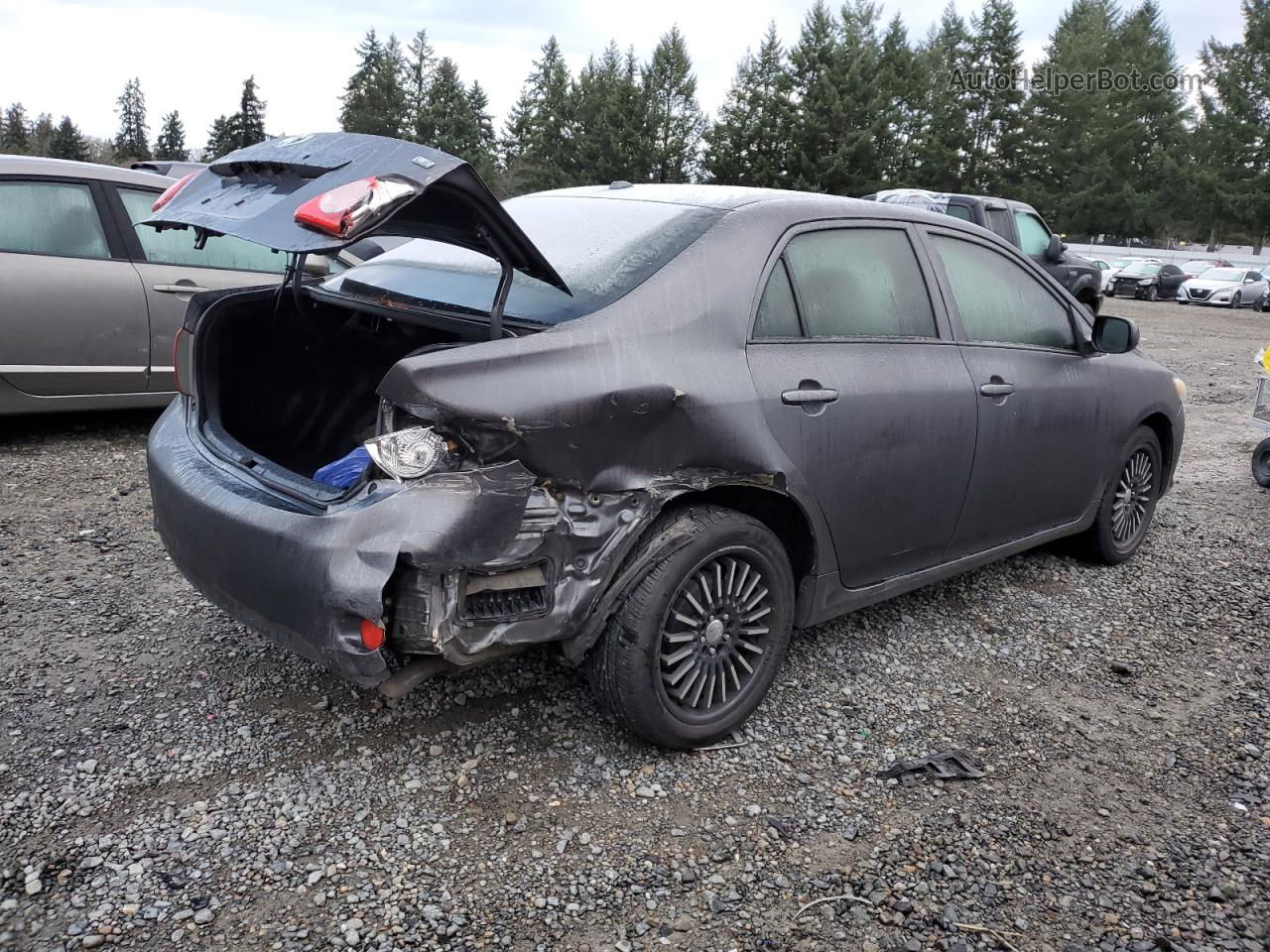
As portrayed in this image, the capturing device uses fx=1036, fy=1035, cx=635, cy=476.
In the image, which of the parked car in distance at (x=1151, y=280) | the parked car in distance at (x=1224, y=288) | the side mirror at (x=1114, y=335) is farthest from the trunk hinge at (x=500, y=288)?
the parked car in distance at (x=1151, y=280)

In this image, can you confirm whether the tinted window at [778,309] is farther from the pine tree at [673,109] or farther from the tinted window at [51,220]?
the pine tree at [673,109]

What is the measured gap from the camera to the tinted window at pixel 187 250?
6188mm

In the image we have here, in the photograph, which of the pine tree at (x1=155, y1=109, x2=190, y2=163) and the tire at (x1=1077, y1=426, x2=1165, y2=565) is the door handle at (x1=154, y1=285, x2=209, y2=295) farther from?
the pine tree at (x1=155, y1=109, x2=190, y2=163)

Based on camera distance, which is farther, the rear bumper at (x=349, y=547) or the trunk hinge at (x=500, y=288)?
the trunk hinge at (x=500, y=288)

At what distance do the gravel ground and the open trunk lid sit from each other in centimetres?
144

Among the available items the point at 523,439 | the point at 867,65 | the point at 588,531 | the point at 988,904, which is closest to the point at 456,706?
the point at 588,531

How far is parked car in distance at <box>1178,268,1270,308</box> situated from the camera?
2706cm

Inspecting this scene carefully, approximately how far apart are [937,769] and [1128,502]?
8.18 ft

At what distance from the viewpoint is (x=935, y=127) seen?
2183 inches

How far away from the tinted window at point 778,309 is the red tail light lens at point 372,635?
4.60 ft

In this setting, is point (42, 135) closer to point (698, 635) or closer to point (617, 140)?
point (617, 140)

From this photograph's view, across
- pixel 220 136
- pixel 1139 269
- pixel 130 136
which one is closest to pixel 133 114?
pixel 130 136

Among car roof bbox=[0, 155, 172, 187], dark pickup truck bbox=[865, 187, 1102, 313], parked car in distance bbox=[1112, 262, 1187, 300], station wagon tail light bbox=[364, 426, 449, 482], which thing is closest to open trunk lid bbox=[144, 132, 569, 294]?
station wagon tail light bbox=[364, 426, 449, 482]

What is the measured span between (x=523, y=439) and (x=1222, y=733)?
258 cm
